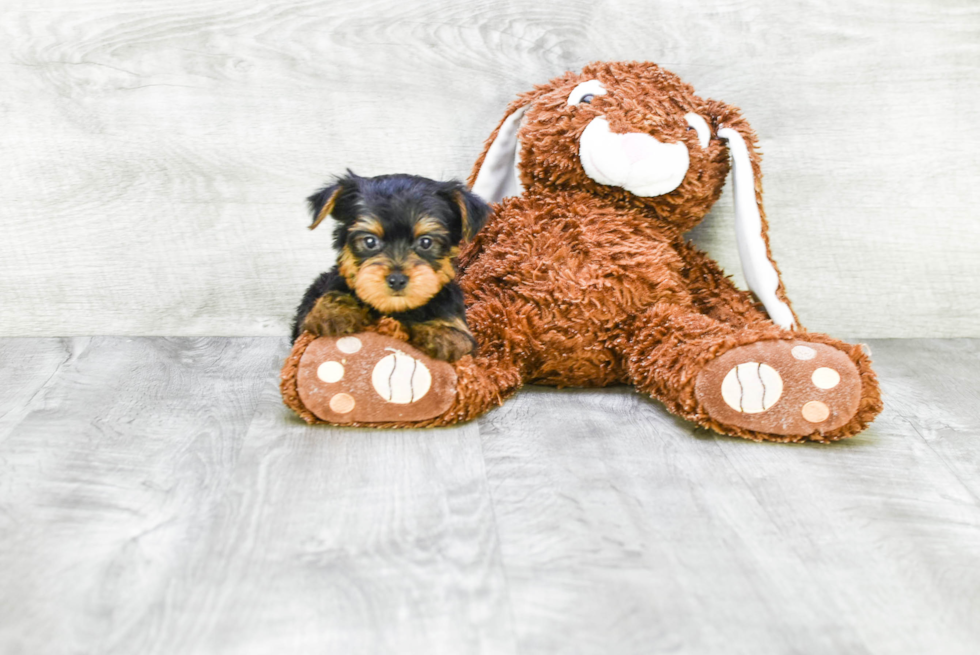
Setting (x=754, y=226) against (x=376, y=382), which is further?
(x=754, y=226)

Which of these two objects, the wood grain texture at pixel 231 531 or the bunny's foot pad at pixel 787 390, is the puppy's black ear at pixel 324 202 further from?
the bunny's foot pad at pixel 787 390

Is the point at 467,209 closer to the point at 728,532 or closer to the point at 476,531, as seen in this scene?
the point at 476,531

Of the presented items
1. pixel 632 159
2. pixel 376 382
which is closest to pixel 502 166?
pixel 632 159

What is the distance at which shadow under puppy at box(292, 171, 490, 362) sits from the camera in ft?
4.55

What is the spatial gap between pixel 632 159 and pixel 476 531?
0.83 m

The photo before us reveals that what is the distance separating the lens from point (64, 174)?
6.58ft

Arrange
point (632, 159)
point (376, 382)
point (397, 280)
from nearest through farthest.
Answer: point (397, 280), point (376, 382), point (632, 159)

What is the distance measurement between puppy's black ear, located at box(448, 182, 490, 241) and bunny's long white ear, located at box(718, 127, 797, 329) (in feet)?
1.96

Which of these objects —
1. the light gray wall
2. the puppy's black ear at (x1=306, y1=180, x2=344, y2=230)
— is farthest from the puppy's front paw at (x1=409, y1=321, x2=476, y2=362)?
the light gray wall

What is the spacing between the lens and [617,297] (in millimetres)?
1694

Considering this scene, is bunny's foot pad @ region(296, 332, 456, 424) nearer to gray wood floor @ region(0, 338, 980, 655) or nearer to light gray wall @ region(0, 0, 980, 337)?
gray wood floor @ region(0, 338, 980, 655)

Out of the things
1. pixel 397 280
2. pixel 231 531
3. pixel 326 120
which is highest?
pixel 326 120

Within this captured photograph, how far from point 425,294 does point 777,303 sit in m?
0.76

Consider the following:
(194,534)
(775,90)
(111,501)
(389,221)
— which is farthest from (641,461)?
(775,90)
